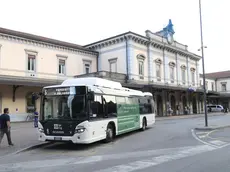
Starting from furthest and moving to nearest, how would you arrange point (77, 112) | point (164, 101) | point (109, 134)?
point (164, 101), point (109, 134), point (77, 112)

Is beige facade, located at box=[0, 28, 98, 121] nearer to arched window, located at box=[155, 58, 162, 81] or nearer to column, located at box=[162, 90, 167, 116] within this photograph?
arched window, located at box=[155, 58, 162, 81]

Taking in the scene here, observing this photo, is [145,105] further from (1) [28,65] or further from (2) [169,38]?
(2) [169,38]

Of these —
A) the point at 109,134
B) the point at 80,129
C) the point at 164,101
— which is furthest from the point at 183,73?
the point at 80,129

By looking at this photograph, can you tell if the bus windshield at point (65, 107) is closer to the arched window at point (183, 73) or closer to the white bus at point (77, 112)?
the white bus at point (77, 112)

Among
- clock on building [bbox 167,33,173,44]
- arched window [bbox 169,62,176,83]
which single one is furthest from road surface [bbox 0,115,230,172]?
clock on building [bbox 167,33,173,44]

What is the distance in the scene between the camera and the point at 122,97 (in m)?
14.8

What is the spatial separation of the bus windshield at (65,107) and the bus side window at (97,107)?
61 cm

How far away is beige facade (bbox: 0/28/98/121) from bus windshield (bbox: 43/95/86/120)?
13.4 m

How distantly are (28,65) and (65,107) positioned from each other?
19.4m

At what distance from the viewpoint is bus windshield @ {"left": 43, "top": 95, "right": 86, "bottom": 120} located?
34.6 feet

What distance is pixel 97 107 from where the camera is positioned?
1155cm

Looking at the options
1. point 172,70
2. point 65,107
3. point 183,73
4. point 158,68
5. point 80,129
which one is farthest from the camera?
point 183,73

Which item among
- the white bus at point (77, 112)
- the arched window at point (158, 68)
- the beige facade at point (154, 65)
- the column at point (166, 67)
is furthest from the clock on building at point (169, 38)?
the white bus at point (77, 112)

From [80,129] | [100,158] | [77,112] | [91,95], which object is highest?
[91,95]
